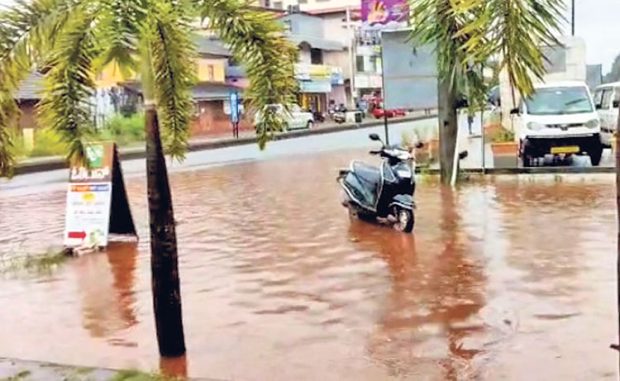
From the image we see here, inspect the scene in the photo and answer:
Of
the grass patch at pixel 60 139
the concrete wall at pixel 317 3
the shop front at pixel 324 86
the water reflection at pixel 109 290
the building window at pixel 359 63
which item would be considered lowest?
the water reflection at pixel 109 290

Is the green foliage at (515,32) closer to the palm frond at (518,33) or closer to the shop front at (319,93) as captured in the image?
the palm frond at (518,33)

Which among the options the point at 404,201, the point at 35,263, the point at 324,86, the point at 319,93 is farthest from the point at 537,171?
the point at 324,86

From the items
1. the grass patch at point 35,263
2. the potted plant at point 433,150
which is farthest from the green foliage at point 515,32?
the potted plant at point 433,150

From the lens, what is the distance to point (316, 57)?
65750 mm

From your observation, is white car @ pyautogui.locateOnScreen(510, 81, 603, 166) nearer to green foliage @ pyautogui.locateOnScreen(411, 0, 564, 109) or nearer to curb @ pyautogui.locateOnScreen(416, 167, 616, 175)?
curb @ pyautogui.locateOnScreen(416, 167, 616, 175)

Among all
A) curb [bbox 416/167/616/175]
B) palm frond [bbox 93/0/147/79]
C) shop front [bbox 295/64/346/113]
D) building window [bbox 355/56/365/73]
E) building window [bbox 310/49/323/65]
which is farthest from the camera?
building window [bbox 355/56/365/73]

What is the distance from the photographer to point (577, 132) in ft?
58.9

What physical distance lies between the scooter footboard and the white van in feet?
28.2

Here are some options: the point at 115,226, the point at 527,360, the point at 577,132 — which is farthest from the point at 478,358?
the point at 577,132

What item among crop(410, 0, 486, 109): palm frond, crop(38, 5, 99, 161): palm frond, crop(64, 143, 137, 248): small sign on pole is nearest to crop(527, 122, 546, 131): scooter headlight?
crop(410, 0, 486, 109): palm frond

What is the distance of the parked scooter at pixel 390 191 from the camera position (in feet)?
36.1

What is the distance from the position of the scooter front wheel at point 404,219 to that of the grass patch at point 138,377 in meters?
5.77

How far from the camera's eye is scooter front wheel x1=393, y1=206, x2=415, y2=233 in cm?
1088

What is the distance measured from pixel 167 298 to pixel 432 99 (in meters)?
12.0
